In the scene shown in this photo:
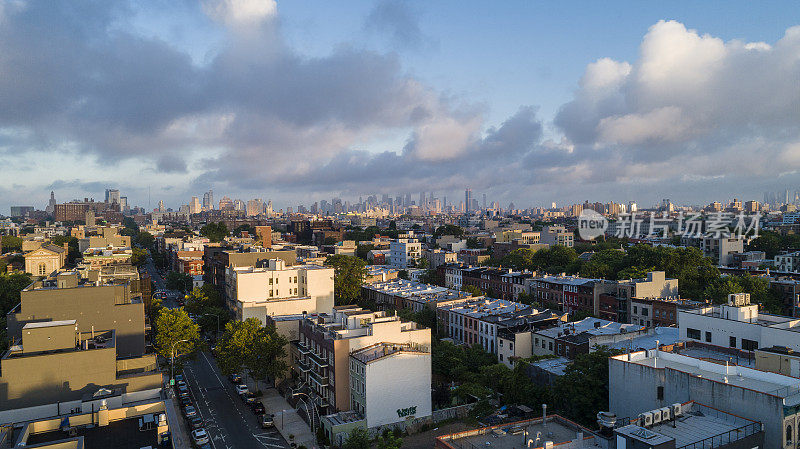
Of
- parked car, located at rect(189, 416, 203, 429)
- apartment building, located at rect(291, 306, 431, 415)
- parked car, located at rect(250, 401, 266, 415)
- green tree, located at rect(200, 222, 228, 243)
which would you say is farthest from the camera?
green tree, located at rect(200, 222, 228, 243)

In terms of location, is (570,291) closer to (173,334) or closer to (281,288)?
(281,288)

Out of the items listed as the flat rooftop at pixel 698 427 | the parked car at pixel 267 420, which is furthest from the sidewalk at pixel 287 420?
the flat rooftop at pixel 698 427

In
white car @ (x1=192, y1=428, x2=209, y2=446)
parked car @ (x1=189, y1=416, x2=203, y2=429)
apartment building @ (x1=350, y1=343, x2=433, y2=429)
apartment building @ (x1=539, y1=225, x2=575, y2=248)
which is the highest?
apartment building @ (x1=539, y1=225, x2=575, y2=248)

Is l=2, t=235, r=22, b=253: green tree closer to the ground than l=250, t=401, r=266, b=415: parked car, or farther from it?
farther from it


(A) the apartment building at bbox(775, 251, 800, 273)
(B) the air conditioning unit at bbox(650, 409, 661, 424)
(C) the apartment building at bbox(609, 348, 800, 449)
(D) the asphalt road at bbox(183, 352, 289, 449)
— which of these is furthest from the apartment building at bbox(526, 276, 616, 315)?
(A) the apartment building at bbox(775, 251, 800, 273)

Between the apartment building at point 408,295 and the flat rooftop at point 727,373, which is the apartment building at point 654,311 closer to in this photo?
the apartment building at point 408,295

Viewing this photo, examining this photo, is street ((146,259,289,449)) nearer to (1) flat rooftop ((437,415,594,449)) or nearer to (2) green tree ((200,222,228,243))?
(1) flat rooftop ((437,415,594,449))
